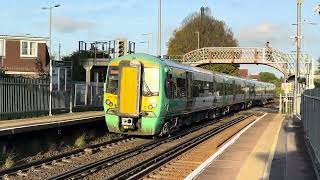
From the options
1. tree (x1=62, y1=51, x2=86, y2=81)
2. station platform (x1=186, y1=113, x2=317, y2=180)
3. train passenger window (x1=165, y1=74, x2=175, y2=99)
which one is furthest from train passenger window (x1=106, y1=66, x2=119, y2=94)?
tree (x1=62, y1=51, x2=86, y2=81)

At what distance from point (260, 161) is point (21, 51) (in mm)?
40459

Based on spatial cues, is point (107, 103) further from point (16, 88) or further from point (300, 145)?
point (300, 145)

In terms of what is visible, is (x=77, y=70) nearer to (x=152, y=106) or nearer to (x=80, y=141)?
(x=80, y=141)

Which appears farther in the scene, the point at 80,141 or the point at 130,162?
the point at 80,141

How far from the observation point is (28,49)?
51.9m

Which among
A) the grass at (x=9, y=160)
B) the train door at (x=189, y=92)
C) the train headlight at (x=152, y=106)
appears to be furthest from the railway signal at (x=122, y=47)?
the grass at (x=9, y=160)

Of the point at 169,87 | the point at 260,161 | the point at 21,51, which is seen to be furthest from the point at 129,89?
the point at 21,51

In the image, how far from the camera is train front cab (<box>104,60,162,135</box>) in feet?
61.0

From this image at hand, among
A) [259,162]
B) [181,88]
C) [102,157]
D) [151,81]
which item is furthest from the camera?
[181,88]

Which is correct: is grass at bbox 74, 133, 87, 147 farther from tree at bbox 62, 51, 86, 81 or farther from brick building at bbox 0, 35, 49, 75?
brick building at bbox 0, 35, 49, 75

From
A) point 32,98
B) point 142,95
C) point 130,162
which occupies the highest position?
point 142,95

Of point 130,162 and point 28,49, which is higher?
point 28,49

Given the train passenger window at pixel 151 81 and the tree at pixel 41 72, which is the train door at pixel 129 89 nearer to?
the train passenger window at pixel 151 81

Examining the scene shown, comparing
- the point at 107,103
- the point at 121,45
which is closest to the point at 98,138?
the point at 107,103
